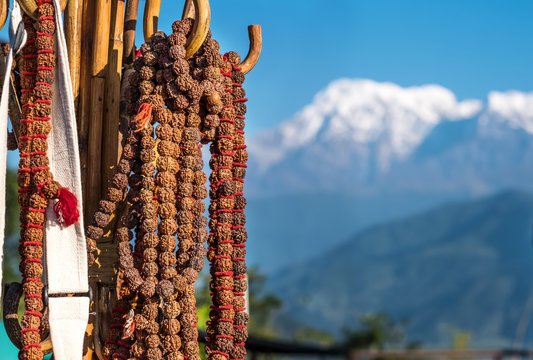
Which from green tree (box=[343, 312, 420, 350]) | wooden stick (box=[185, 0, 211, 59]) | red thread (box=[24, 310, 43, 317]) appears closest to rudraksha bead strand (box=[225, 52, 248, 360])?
wooden stick (box=[185, 0, 211, 59])

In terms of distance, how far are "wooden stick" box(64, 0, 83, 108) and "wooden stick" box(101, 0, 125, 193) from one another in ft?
0.18

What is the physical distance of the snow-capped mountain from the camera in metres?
48.5

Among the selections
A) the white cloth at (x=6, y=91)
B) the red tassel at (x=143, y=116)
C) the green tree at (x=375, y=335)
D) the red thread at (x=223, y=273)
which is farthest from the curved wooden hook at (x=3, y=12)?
the green tree at (x=375, y=335)

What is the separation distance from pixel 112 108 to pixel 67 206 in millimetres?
245

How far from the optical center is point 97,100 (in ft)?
3.66

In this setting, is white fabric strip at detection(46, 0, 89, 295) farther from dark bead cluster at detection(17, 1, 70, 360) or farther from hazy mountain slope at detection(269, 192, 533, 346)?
hazy mountain slope at detection(269, 192, 533, 346)

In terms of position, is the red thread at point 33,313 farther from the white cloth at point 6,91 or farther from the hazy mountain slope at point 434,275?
the hazy mountain slope at point 434,275

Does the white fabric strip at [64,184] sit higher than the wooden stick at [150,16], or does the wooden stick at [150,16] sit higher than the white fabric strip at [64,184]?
the wooden stick at [150,16]

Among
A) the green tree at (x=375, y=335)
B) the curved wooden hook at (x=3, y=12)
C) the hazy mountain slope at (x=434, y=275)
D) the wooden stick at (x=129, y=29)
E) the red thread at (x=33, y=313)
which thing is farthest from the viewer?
the hazy mountain slope at (x=434, y=275)

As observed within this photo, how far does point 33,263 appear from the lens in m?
0.97

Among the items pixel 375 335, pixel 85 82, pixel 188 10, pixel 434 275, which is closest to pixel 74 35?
pixel 85 82

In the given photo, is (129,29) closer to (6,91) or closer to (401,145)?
(6,91)

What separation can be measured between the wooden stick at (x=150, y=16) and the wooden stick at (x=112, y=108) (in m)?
0.05

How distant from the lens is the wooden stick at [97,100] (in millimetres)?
1107
